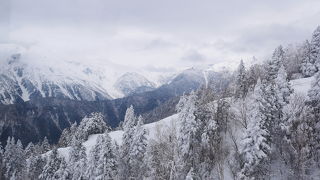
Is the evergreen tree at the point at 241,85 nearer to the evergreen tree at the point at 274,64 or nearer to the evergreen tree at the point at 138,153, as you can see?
the evergreen tree at the point at 274,64

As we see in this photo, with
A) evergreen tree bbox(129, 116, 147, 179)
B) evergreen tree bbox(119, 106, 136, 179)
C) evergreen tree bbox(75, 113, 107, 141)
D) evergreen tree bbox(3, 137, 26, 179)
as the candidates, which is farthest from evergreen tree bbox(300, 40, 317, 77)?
evergreen tree bbox(3, 137, 26, 179)

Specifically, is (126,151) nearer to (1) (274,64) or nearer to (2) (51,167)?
(2) (51,167)

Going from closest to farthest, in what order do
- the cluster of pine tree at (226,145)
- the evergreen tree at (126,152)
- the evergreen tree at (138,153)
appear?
the cluster of pine tree at (226,145) → the evergreen tree at (138,153) → the evergreen tree at (126,152)

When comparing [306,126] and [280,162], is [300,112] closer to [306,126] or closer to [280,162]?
[306,126]

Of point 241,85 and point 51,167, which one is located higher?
point 241,85

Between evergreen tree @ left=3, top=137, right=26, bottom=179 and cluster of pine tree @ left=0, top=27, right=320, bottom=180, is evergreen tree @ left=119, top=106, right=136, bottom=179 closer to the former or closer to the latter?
cluster of pine tree @ left=0, top=27, right=320, bottom=180

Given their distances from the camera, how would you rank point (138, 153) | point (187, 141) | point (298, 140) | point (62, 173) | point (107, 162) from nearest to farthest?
point (298, 140), point (187, 141), point (107, 162), point (138, 153), point (62, 173)

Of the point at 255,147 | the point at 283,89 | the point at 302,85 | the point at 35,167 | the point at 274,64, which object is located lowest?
the point at 35,167

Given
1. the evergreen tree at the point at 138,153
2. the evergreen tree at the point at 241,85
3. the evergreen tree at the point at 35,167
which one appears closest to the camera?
the evergreen tree at the point at 138,153

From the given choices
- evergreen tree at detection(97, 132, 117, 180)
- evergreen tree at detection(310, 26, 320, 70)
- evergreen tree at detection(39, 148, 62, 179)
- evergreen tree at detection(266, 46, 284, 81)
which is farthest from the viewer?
evergreen tree at detection(310, 26, 320, 70)

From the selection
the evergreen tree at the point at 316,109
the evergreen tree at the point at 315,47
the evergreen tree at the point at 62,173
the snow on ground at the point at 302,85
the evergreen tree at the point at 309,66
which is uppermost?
the evergreen tree at the point at 315,47

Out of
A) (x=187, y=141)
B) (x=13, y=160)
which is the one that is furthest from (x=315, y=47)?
(x=13, y=160)

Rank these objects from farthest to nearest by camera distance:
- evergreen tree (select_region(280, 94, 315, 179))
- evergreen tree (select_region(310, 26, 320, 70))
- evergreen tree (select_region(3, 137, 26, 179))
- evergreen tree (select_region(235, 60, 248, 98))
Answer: evergreen tree (select_region(3, 137, 26, 179))
evergreen tree (select_region(310, 26, 320, 70))
evergreen tree (select_region(235, 60, 248, 98))
evergreen tree (select_region(280, 94, 315, 179))

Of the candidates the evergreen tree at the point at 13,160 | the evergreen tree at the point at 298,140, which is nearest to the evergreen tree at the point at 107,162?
the evergreen tree at the point at 298,140
